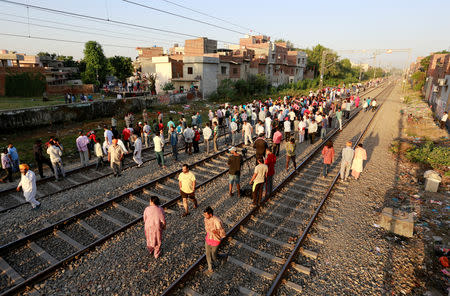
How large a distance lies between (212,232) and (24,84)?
113 feet

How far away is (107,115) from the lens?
2378 centimetres

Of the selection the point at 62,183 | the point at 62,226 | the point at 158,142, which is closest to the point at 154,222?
the point at 62,226

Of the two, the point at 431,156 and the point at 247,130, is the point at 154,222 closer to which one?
the point at 247,130

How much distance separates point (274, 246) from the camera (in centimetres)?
633

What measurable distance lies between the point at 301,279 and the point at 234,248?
1687mm

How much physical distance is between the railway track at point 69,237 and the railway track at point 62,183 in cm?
239

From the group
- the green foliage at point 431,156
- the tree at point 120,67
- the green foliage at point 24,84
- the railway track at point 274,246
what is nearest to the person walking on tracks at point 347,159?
the railway track at point 274,246

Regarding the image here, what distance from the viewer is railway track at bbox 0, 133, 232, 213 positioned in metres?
8.53

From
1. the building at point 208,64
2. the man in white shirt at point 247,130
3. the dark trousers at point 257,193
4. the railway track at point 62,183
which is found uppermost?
the building at point 208,64

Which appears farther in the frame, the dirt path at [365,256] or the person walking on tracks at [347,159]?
the person walking on tracks at [347,159]

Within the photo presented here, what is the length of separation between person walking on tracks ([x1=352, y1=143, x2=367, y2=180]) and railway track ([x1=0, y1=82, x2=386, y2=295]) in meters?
6.25

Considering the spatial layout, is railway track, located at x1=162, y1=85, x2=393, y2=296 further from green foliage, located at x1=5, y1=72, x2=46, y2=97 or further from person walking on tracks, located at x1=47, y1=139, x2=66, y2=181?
green foliage, located at x1=5, y1=72, x2=46, y2=97

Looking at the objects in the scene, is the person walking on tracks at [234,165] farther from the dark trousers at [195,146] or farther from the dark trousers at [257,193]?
the dark trousers at [195,146]

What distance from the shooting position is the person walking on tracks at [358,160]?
990 centimetres
